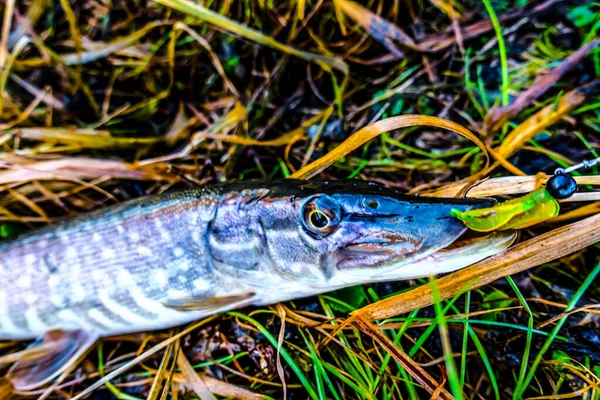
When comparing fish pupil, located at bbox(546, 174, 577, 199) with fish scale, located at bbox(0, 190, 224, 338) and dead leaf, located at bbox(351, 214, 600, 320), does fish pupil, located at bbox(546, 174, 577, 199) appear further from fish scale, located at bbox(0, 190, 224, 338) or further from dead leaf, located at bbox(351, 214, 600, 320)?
fish scale, located at bbox(0, 190, 224, 338)

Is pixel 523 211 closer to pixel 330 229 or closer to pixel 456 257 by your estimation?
pixel 456 257

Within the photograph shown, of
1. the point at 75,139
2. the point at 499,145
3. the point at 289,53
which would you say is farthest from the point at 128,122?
the point at 499,145

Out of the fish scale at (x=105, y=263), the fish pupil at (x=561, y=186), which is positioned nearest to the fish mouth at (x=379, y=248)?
the fish pupil at (x=561, y=186)

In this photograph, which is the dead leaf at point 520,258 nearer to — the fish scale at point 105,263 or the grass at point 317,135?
the grass at point 317,135

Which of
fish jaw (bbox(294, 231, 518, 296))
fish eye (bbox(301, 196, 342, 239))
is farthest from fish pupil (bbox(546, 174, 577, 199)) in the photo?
fish eye (bbox(301, 196, 342, 239))

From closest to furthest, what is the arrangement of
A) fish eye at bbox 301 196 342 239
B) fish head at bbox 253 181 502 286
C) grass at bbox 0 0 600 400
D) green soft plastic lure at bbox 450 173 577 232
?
green soft plastic lure at bbox 450 173 577 232 < fish head at bbox 253 181 502 286 < fish eye at bbox 301 196 342 239 < grass at bbox 0 0 600 400
